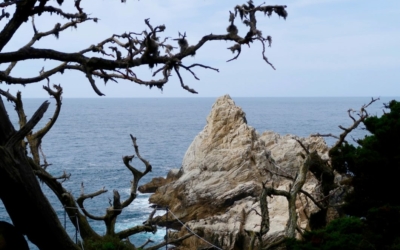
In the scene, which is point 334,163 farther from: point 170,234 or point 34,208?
point 170,234

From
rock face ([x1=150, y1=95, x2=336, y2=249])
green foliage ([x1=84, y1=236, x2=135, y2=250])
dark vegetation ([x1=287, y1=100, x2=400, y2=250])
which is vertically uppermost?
dark vegetation ([x1=287, y1=100, x2=400, y2=250])

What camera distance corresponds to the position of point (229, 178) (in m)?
32.4

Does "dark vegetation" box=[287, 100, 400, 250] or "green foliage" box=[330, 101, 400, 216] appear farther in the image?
"green foliage" box=[330, 101, 400, 216]

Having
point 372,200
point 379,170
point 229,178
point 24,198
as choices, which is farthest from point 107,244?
point 229,178

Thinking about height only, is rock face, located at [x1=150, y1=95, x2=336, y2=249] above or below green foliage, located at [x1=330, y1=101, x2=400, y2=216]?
below

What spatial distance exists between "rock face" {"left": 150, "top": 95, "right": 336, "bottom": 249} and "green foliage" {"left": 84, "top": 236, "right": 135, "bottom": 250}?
534 inches

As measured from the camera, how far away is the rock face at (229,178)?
24.5 m

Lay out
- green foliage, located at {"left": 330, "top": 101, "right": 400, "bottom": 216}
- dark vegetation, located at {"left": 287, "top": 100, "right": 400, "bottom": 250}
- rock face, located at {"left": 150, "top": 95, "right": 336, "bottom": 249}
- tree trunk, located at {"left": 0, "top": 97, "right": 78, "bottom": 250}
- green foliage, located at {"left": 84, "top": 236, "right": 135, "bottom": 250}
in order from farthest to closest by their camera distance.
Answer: rock face, located at {"left": 150, "top": 95, "right": 336, "bottom": 249} < green foliage, located at {"left": 84, "top": 236, "right": 135, "bottom": 250} < green foliage, located at {"left": 330, "top": 101, "right": 400, "bottom": 216} < dark vegetation, located at {"left": 287, "top": 100, "right": 400, "bottom": 250} < tree trunk, located at {"left": 0, "top": 97, "right": 78, "bottom": 250}

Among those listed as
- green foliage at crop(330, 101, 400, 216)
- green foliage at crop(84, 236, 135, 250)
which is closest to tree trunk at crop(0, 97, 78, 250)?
green foliage at crop(84, 236, 135, 250)

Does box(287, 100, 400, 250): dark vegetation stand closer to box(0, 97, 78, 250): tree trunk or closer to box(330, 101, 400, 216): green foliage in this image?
box(330, 101, 400, 216): green foliage

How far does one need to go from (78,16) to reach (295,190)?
17.3ft

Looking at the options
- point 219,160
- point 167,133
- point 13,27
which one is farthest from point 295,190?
point 167,133

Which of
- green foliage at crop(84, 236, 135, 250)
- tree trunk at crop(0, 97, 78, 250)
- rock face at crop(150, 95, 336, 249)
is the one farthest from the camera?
rock face at crop(150, 95, 336, 249)

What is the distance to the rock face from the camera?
80.3ft
